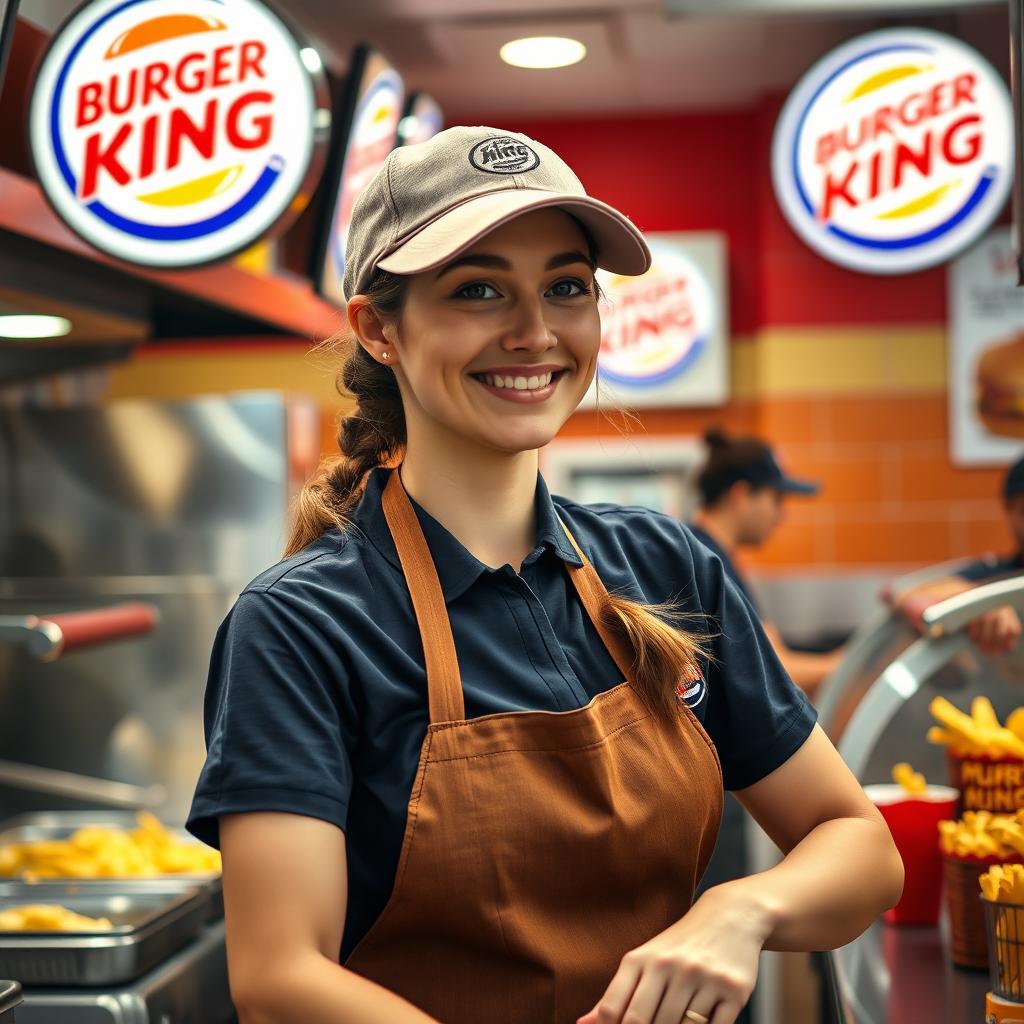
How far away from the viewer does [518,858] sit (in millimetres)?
1146

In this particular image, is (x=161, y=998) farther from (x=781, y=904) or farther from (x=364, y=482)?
(x=781, y=904)

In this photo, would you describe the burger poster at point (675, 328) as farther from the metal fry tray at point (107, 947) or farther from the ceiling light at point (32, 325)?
the metal fry tray at point (107, 947)

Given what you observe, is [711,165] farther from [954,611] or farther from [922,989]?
[922,989]

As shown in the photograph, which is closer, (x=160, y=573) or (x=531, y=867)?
(x=531, y=867)

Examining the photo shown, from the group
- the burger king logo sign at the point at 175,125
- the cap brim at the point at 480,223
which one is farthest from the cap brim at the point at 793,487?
the cap brim at the point at 480,223

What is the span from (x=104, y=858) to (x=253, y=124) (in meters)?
1.39

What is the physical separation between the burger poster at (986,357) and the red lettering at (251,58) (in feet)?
11.1

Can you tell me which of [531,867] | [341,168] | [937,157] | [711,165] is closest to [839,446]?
[711,165]

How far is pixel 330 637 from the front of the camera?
3.75 ft

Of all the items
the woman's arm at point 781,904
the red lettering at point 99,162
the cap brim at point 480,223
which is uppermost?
the red lettering at point 99,162

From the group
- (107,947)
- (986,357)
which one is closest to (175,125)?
(107,947)

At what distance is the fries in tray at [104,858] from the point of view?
8.07 feet

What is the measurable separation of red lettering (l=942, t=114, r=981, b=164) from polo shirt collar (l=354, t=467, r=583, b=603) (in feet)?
9.49

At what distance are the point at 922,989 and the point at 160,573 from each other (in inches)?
83.5
